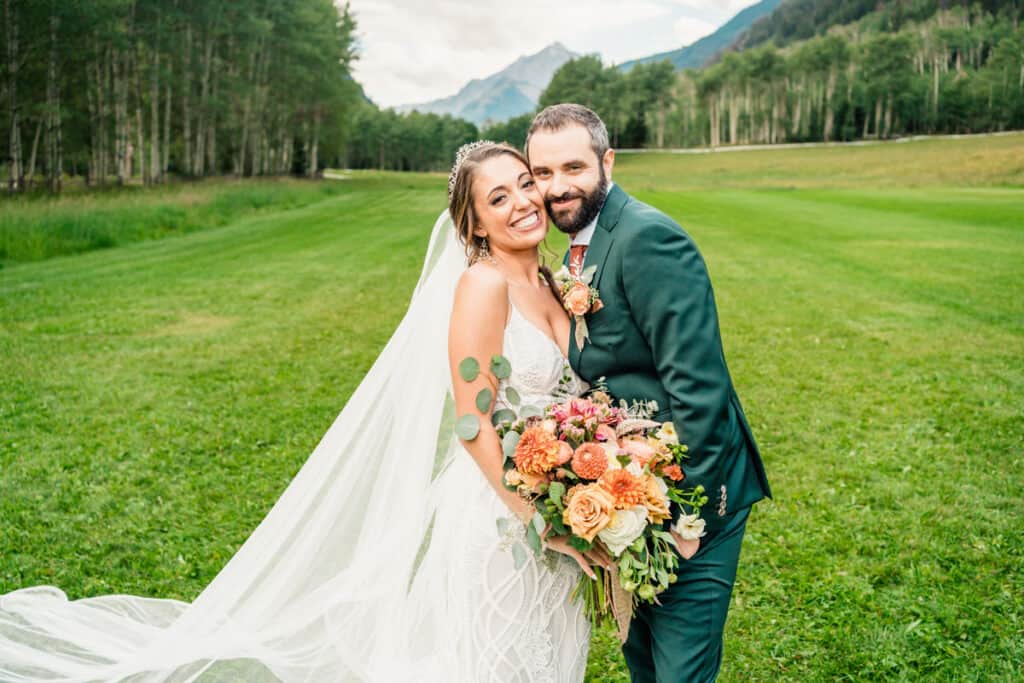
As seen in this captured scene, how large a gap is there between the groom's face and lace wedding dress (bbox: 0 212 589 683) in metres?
0.51

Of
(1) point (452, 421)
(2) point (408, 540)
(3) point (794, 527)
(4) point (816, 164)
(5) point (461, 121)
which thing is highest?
(5) point (461, 121)

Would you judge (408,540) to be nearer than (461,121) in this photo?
Yes

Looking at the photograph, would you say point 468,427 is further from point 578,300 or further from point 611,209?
point 611,209

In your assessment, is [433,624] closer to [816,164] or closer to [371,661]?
[371,661]

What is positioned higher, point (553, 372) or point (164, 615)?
point (553, 372)

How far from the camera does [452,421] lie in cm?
377

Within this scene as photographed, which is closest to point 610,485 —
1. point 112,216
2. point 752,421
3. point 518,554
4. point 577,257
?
point 518,554

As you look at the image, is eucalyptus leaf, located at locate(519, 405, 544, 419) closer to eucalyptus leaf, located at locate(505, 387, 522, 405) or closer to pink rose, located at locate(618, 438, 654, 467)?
eucalyptus leaf, located at locate(505, 387, 522, 405)

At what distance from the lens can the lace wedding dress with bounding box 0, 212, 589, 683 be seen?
10.3 ft

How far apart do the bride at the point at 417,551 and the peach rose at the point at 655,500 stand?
15.7 inches

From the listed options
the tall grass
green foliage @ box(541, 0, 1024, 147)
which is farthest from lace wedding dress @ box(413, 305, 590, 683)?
green foliage @ box(541, 0, 1024, 147)

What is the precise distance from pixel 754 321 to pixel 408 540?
11490 mm

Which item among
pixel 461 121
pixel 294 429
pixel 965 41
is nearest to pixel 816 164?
pixel 965 41

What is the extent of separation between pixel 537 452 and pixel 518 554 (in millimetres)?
587
